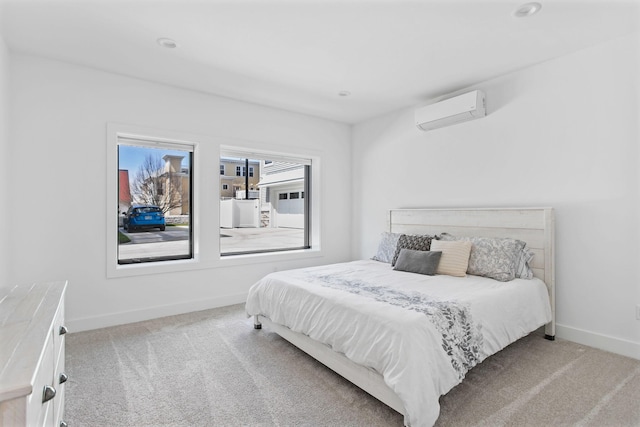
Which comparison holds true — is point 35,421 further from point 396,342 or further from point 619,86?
point 619,86

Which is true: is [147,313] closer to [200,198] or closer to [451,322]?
[200,198]

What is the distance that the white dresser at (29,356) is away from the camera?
796 mm

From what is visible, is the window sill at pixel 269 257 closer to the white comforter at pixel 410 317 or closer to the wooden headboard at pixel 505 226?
the white comforter at pixel 410 317

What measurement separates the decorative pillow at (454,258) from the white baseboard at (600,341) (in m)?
1.00

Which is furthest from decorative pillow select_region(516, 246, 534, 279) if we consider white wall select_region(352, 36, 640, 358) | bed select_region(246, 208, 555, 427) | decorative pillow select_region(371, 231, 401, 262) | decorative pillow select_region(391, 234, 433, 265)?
decorative pillow select_region(371, 231, 401, 262)

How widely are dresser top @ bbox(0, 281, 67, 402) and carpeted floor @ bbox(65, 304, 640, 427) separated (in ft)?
2.49

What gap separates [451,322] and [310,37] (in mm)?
2302

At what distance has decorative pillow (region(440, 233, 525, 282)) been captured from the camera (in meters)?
2.84

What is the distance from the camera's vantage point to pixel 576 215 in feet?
9.29

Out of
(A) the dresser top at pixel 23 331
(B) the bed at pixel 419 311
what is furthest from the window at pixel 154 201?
(A) the dresser top at pixel 23 331

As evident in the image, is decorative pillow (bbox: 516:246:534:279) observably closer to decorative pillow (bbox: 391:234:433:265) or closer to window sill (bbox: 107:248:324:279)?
decorative pillow (bbox: 391:234:433:265)

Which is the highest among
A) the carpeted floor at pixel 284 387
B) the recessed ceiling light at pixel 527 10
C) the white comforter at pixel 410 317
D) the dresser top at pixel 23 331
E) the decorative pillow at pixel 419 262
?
the recessed ceiling light at pixel 527 10

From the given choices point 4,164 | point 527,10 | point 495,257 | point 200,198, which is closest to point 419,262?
point 495,257

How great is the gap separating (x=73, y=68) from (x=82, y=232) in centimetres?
152
